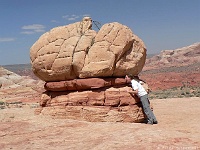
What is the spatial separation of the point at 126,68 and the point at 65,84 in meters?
2.42

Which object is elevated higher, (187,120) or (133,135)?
(133,135)

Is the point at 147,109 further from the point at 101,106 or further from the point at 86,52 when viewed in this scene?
the point at 86,52

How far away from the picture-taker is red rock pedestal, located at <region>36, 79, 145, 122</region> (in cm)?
1089

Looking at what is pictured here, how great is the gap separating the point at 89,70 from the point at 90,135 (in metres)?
3.10

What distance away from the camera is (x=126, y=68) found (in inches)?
456

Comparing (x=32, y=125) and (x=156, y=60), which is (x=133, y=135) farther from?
(x=156, y=60)

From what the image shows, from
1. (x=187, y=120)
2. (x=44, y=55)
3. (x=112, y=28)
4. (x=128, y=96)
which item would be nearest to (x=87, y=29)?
(x=112, y=28)

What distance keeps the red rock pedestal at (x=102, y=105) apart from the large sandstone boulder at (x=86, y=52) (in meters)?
0.57

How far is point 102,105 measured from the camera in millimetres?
11102

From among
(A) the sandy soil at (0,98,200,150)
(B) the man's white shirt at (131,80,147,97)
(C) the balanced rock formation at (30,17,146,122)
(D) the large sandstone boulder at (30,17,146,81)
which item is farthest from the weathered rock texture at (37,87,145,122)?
(D) the large sandstone boulder at (30,17,146,81)

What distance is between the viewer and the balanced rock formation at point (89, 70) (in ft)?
36.4

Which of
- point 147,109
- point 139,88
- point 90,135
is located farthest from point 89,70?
point 90,135

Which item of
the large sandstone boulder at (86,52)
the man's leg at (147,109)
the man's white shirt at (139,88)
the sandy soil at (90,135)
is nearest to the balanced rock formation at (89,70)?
the large sandstone boulder at (86,52)

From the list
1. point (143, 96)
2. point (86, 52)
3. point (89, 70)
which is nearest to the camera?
point (143, 96)
